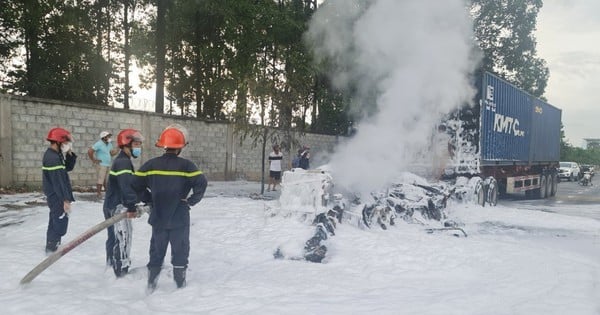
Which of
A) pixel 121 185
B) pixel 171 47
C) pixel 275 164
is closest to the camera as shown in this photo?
pixel 121 185

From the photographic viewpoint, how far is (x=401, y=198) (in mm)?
8445

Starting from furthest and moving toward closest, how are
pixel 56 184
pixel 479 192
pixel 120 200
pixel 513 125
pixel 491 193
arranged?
1. pixel 513 125
2. pixel 491 193
3. pixel 479 192
4. pixel 56 184
5. pixel 120 200

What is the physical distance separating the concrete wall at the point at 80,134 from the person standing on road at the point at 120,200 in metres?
7.25

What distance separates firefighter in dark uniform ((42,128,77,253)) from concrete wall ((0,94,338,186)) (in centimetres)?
621

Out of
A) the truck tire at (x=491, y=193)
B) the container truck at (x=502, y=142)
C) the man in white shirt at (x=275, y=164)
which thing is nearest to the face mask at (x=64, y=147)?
the man in white shirt at (x=275, y=164)

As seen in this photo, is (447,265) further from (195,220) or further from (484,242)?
(195,220)

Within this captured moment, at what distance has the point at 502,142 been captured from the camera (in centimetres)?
1218

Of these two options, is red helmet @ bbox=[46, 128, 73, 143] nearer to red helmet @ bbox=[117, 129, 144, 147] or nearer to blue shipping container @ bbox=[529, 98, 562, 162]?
red helmet @ bbox=[117, 129, 144, 147]

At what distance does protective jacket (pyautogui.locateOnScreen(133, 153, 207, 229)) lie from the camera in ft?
13.0

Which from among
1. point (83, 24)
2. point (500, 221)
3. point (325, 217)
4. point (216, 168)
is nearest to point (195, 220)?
point (325, 217)

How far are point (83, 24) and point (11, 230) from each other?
54.0 ft

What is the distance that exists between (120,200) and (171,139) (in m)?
1.14

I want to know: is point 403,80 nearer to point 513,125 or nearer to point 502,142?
point 502,142

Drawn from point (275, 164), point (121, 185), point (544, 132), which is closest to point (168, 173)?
point (121, 185)
